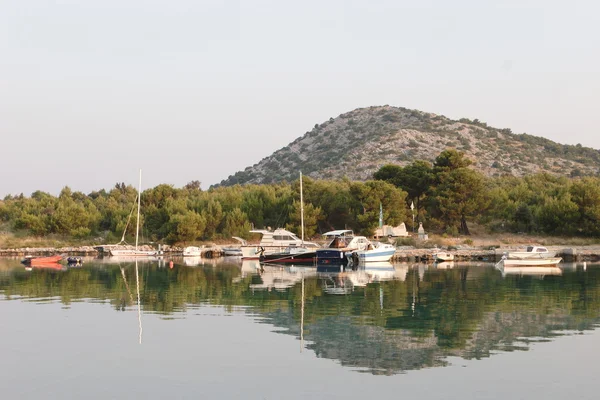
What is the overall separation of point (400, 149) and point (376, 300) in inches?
2803

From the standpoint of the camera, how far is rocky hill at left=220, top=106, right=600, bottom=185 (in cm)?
8812

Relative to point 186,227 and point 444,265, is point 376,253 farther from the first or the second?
point 186,227

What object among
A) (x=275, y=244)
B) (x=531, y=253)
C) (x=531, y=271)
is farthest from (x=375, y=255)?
(x=531, y=271)

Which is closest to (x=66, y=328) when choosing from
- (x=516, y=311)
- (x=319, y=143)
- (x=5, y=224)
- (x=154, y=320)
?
(x=154, y=320)

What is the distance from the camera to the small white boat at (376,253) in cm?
4056

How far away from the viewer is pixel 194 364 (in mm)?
12562

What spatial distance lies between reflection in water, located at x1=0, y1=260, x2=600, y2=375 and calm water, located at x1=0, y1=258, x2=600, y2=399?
7cm

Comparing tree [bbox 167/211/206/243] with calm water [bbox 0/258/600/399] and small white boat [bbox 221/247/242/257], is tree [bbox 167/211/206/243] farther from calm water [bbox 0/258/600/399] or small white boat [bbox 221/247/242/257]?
calm water [bbox 0/258/600/399]

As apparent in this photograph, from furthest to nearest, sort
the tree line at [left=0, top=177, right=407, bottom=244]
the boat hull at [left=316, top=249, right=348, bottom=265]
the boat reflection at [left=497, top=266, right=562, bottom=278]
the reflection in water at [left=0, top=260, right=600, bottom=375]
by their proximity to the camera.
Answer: the tree line at [left=0, top=177, right=407, bottom=244]
the boat hull at [left=316, top=249, right=348, bottom=265]
the boat reflection at [left=497, top=266, right=562, bottom=278]
the reflection in water at [left=0, top=260, right=600, bottom=375]

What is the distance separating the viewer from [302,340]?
48.7 feet

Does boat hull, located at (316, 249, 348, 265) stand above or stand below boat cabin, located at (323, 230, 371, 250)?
below

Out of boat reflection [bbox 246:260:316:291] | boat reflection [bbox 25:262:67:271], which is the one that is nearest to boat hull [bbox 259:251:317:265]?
boat reflection [bbox 246:260:316:291]

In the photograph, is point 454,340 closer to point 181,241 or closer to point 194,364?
point 194,364

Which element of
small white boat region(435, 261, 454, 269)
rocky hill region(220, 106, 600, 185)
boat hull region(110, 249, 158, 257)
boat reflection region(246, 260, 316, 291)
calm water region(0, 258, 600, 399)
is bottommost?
calm water region(0, 258, 600, 399)
